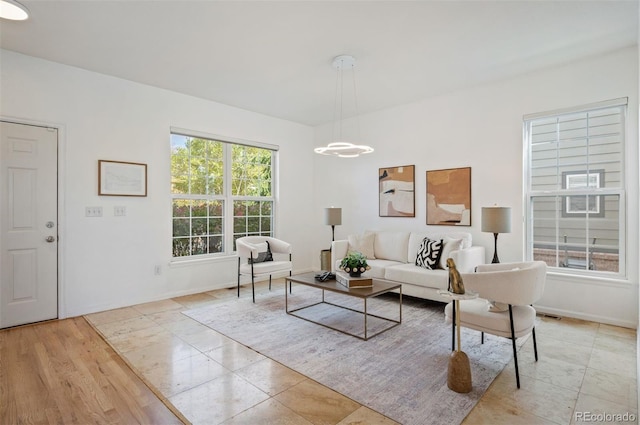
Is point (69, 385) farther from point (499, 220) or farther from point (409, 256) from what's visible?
point (499, 220)

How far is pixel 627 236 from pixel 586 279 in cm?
57

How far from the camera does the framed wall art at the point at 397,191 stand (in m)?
4.93

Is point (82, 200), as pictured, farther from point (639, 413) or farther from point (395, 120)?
point (639, 413)

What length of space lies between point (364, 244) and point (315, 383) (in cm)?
281

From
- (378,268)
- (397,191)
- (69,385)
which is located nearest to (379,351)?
(378,268)

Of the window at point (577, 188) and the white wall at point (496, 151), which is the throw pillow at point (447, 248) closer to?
the white wall at point (496, 151)

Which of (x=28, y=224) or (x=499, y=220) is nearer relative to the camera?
(x=28, y=224)

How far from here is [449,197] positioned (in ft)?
14.9

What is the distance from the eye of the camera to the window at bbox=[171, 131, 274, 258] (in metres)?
4.63

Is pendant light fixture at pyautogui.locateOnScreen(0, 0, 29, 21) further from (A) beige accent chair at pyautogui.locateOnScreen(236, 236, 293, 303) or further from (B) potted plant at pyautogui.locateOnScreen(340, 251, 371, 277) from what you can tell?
(B) potted plant at pyautogui.locateOnScreen(340, 251, 371, 277)

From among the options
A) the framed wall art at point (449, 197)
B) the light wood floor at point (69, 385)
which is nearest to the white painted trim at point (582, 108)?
the framed wall art at point (449, 197)

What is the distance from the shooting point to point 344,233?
5.82 metres

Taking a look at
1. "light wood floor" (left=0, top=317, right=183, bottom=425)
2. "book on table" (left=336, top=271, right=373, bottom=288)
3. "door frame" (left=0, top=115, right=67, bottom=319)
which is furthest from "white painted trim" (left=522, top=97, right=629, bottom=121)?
"door frame" (left=0, top=115, right=67, bottom=319)

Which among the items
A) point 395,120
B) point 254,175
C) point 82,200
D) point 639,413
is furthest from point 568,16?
point 82,200
